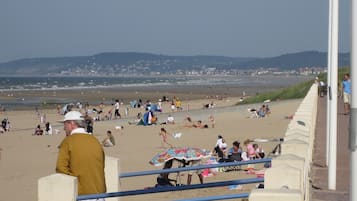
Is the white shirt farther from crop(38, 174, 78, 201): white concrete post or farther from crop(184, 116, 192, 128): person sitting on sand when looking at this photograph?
crop(184, 116, 192, 128): person sitting on sand

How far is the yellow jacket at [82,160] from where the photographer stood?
18.5 ft

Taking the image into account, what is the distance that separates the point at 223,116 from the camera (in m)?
39.0

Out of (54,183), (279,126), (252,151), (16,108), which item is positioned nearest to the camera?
(54,183)

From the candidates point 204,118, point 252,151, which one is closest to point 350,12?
point 252,151

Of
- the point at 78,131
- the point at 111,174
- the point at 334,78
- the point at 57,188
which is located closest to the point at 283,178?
the point at 57,188

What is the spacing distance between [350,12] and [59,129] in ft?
104

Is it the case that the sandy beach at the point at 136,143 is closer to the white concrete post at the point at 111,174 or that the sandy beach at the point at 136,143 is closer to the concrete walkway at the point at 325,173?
the concrete walkway at the point at 325,173

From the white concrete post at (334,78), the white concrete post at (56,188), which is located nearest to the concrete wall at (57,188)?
the white concrete post at (56,188)

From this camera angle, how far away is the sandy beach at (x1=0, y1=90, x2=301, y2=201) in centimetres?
1611

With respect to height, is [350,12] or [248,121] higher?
[350,12]

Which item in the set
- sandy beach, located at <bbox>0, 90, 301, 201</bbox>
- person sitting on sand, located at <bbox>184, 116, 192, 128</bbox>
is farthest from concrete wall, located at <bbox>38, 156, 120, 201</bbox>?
person sitting on sand, located at <bbox>184, 116, 192, 128</bbox>

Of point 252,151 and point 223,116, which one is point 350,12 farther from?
point 223,116

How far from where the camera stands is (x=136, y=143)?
26578 millimetres

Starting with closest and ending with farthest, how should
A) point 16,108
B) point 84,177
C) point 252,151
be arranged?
point 84,177 → point 252,151 → point 16,108
